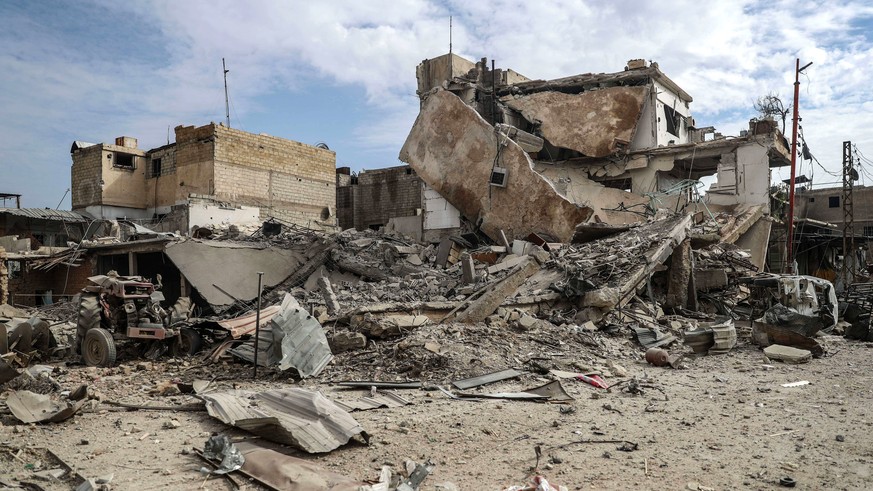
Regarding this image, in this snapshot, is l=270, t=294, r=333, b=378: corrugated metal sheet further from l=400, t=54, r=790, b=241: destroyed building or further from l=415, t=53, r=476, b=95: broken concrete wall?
l=415, t=53, r=476, b=95: broken concrete wall

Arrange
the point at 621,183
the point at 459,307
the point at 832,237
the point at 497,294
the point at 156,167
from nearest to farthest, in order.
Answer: the point at 459,307 < the point at 497,294 < the point at 621,183 < the point at 832,237 < the point at 156,167

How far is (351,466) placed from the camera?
4.46m

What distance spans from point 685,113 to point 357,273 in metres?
16.5

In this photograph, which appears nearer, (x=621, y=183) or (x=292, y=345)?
(x=292, y=345)

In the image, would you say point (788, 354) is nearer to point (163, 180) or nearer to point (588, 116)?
point (588, 116)

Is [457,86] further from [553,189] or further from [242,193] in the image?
[242,193]

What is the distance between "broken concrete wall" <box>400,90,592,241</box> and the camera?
17.2 m

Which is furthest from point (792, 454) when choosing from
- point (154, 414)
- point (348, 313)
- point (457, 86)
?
point (457, 86)

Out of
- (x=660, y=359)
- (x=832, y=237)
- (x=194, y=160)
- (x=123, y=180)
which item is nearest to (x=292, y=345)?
(x=660, y=359)

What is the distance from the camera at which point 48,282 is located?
820 inches

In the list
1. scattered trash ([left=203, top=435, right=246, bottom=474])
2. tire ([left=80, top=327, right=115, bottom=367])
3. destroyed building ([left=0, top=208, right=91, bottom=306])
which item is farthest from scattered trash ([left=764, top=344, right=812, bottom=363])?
destroyed building ([left=0, top=208, right=91, bottom=306])

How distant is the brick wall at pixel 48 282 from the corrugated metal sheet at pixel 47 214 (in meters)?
5.85

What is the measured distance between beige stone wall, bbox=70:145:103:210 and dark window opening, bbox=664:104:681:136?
25.2 metres

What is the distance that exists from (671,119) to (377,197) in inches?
597
